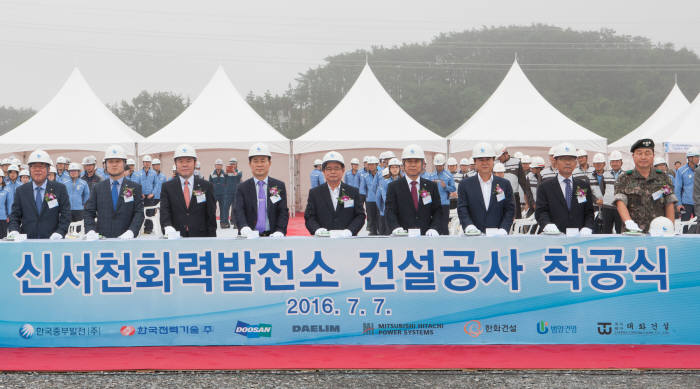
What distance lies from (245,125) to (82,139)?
14.9 feet

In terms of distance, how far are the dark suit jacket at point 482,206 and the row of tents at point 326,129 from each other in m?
11.2

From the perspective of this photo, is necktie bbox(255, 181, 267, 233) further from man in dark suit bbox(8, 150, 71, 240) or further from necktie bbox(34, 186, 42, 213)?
necktie bbox(34, 186, 42, 213)

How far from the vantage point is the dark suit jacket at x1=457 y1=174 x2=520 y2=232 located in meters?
5.62

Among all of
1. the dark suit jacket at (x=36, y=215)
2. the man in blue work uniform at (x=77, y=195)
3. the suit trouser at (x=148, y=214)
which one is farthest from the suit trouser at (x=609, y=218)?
the suit trouser at (x=148, y=214)

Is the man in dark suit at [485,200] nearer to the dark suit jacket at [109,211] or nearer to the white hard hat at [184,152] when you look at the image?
the white hard hat at [184,152]

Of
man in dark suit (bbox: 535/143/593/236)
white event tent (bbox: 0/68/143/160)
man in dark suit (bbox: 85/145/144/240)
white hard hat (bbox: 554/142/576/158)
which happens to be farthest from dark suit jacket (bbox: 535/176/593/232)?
white event tent (bbox: 0/68/143/160)

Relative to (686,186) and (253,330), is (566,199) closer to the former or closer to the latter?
(253,330)

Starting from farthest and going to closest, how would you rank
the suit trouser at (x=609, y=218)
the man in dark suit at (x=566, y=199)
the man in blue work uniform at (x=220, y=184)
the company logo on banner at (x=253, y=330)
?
the man in blue work uniform at (x=220, y=184) → the suit trouser at (x=609, y=218) → the man in dark suit at (x=566, y=199) → the company logo on banner at (x=253, y=330)

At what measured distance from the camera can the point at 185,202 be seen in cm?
576

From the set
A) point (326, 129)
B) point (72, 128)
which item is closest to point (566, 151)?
point (326, 129)

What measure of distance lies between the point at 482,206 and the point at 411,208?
65cm

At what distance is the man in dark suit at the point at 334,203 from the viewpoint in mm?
5715

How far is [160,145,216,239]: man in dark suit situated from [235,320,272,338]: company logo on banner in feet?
4.15

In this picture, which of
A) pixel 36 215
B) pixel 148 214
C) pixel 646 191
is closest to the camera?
pixel 646 191
